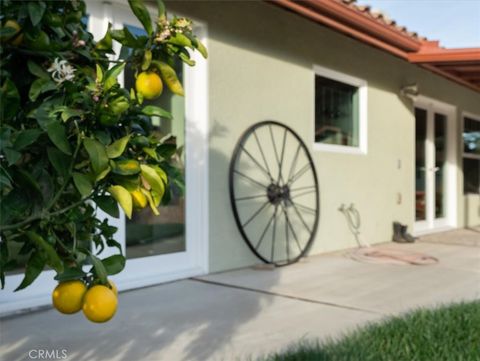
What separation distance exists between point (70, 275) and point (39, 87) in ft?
1.48

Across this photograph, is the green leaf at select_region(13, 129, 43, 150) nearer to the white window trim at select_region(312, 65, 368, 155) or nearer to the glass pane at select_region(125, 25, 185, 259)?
the glass pane at select_region(125, 25, 185, 259)

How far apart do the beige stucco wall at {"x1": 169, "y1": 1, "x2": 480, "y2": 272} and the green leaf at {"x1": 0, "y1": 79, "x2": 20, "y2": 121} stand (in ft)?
11.9

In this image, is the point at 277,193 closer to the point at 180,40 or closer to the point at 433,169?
the point at 180,40

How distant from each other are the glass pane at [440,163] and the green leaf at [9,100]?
29.2 feet

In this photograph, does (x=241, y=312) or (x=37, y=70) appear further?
(x=241, y=312)

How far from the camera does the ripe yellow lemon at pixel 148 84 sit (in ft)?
4.16

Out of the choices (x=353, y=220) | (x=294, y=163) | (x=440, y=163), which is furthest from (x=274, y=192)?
(x=440, y=163)

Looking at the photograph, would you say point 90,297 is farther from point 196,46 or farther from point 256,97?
point 256,97

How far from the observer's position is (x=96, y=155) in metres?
1.09

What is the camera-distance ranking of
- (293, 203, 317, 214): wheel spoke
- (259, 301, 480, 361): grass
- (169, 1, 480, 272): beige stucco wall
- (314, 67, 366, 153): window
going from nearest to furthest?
(259, 301, 480, 361): grass, (169, 1, 480, 272): beige stucco wall, (293, 203, 317, 214): wheel spoke, (314, 67, 366, 153): window

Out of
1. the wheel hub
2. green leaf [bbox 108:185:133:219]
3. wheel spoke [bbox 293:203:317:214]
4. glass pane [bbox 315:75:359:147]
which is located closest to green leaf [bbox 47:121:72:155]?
green leaf [bbox 108:185:133:219]

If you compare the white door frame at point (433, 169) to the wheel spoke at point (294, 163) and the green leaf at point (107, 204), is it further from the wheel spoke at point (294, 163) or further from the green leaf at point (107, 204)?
the green leaf at point (107, 204)

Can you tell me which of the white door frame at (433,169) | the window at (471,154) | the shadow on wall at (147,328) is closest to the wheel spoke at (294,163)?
the shadow on wall at (147,328)

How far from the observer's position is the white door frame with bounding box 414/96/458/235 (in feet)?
28.8
